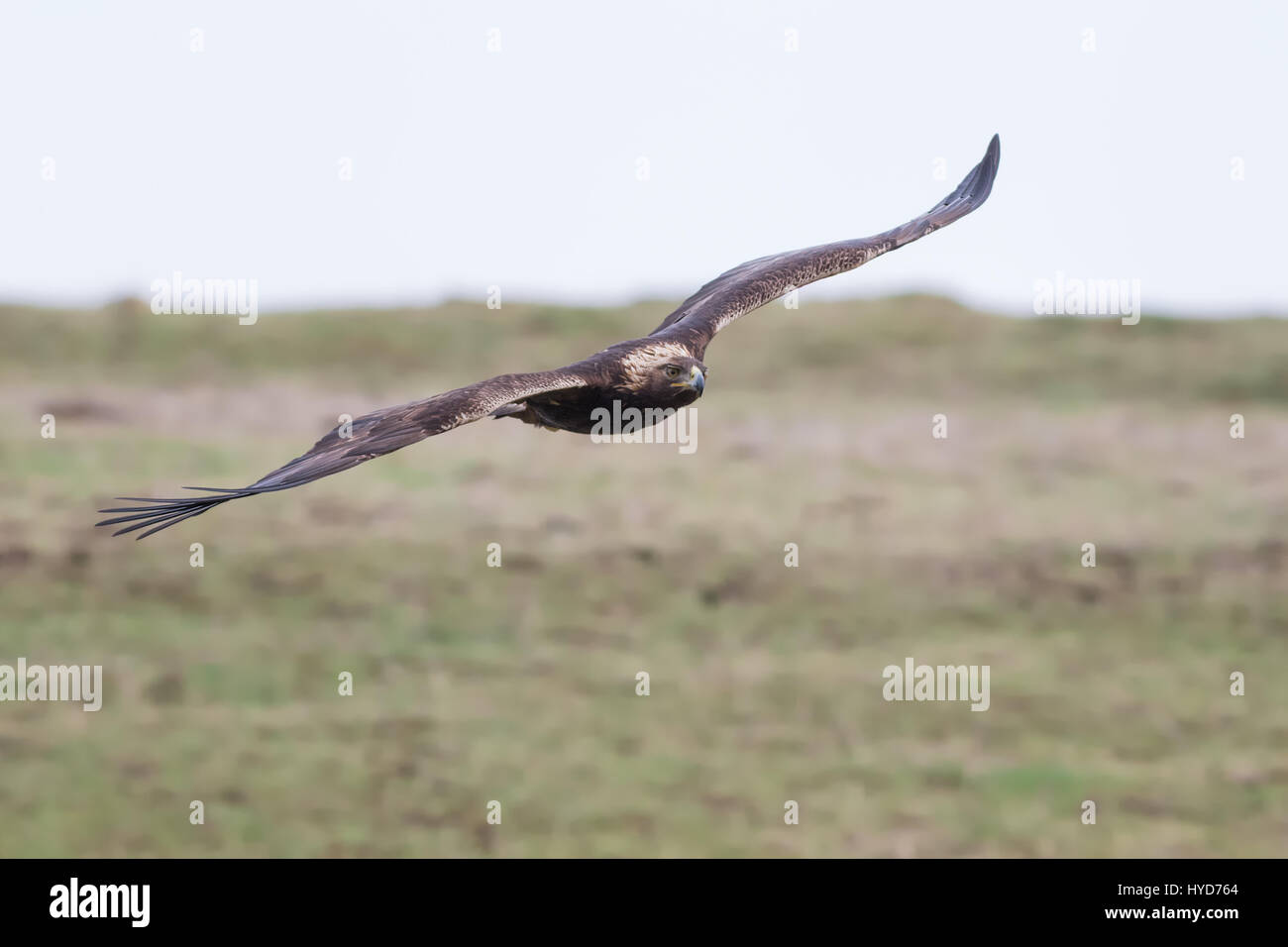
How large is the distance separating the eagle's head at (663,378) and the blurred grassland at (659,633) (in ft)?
32.1

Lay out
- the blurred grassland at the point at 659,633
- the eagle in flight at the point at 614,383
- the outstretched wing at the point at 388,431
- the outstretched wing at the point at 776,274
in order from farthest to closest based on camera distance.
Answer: the blurred grassland at the point at 659,633, the outstretched wing at the point at 776,274, the eagle in flight at the point at 614,383, the outstretched wing at the point at 388,431

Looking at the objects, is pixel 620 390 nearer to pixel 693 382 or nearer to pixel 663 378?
pixel 663 378

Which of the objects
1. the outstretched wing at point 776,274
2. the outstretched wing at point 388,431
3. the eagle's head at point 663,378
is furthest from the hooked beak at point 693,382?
the outstretched wing at point 388,431

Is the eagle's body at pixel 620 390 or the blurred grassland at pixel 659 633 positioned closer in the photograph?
the eagle's body at pixel 620 390

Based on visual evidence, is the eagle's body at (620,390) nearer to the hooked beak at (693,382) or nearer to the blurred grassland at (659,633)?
the hooked beak at (693,382)

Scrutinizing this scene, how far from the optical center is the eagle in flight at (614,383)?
869cm

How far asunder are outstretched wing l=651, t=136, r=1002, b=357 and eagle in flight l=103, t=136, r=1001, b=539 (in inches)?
0.4

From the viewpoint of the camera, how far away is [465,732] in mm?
22234

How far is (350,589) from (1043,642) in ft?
36.1

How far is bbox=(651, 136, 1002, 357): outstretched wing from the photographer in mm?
12102

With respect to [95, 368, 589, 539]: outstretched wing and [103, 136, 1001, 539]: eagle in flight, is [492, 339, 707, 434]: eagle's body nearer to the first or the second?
[103, 136, 1001, 539]: eagle in flight

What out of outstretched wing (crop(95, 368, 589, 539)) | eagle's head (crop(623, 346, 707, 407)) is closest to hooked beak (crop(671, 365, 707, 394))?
eagle's head (crop(623, 346, 707, 407))
